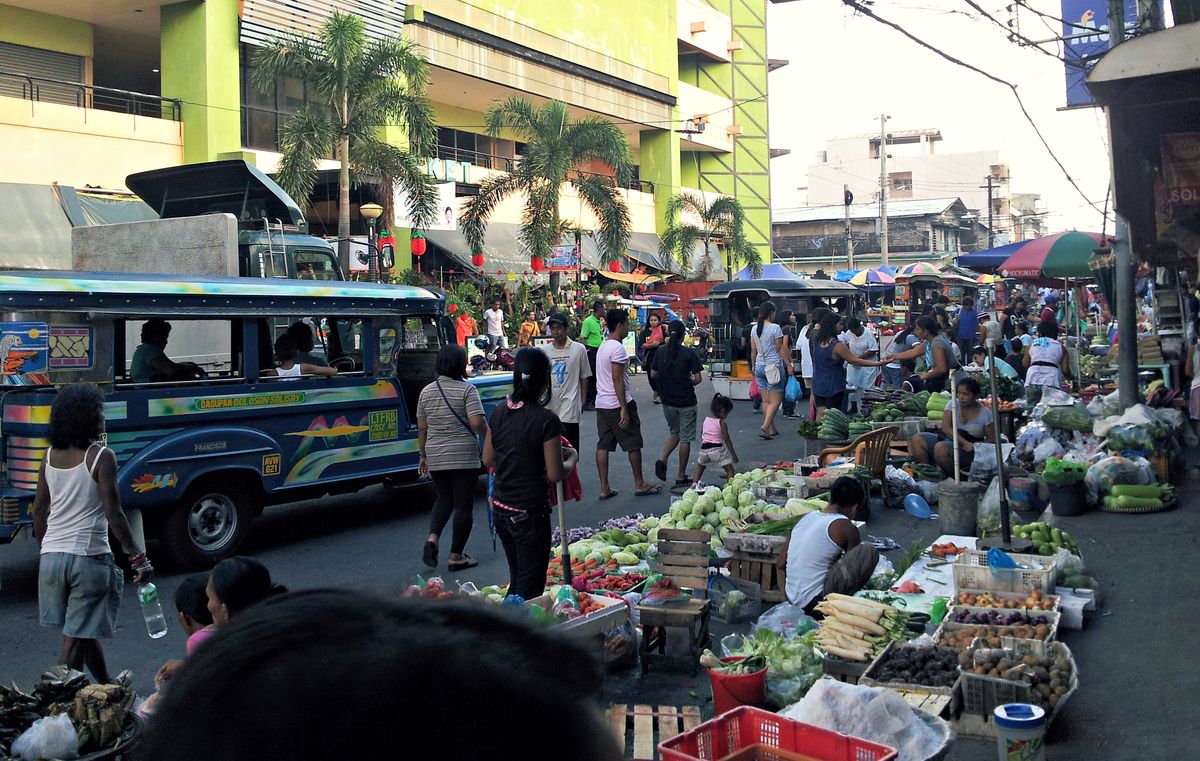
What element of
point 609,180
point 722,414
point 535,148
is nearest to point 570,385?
point 722,414

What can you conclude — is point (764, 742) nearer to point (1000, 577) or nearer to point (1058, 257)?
point (1000, 577)

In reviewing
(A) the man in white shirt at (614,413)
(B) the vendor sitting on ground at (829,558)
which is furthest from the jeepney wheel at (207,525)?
(B) the vendor sitting on ground at (829,558)

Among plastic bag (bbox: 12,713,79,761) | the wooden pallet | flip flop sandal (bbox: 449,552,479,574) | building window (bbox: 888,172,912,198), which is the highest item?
building window (bbox: 888,172,912,198)

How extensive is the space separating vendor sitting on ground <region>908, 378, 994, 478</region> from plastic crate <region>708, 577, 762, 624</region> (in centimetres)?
440

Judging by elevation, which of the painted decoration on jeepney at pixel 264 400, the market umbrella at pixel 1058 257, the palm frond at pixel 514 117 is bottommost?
the painted decoration on jeepney at pixel 264 400

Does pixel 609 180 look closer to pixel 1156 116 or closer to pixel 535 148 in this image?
pixel 535 148

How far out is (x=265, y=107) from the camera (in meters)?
25.7

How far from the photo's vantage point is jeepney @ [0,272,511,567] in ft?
25.4

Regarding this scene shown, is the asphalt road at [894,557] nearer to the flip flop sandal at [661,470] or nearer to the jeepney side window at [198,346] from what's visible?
the flip flop sandal at [661,470]

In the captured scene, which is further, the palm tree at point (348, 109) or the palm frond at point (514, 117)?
the palm frond at point (514, 117)

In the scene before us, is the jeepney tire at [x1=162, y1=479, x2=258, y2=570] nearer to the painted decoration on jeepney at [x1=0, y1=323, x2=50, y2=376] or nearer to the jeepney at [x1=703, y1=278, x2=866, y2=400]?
the painted decoration on jeepney at [x1=0, y1=323, x2=50, y2=376]

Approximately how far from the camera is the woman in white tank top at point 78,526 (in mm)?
5461

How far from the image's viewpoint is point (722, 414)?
11398mm

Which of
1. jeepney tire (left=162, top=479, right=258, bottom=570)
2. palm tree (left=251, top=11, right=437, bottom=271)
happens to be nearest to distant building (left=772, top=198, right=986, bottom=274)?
palm tree (left=251, top=11, right=437, bottom=271)
